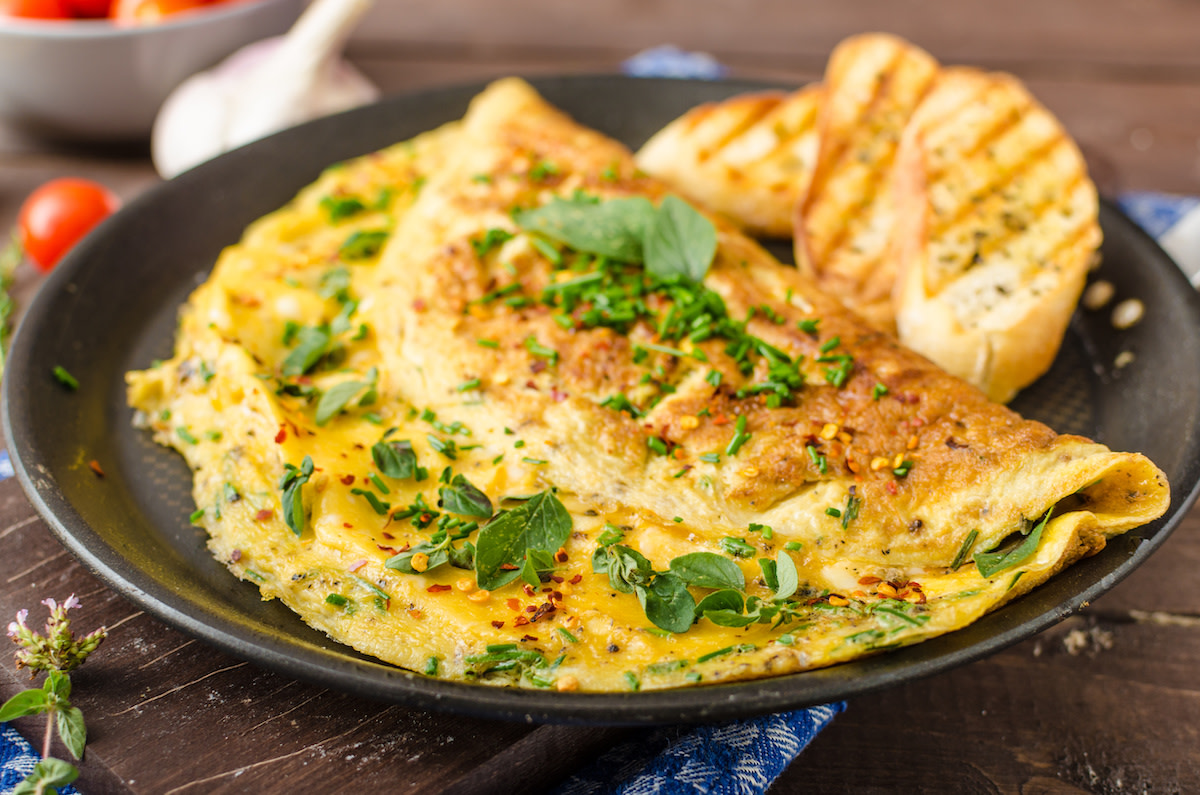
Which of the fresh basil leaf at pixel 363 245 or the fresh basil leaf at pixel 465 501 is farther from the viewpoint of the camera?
the fresh basil leaf at pixel 363 245

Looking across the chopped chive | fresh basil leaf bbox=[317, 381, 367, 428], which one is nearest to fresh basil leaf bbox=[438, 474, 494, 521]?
fresh basil leaf bbox=[317, 381, 367, 428]

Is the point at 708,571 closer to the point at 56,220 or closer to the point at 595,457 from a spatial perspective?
the point at 595,457

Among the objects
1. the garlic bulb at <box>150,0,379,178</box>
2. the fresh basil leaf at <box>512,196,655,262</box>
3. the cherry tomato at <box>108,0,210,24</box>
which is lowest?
the fresh basil leaf at <box>512,196,655,262</box>

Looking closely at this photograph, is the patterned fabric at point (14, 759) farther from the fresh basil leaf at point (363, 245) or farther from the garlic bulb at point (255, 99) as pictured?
the garlic bulb at point (255, 99)

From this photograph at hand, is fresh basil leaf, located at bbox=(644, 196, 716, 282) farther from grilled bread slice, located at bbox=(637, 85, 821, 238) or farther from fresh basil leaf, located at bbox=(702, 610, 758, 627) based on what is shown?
fresh basil leaf, located at bbox=(702, 610, 758, 627)

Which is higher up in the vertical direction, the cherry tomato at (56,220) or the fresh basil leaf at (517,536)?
the cherry tomato at (56,220)

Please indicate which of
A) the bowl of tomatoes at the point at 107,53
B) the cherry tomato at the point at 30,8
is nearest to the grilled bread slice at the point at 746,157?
the bowl of tomatoes at the point at 107,53

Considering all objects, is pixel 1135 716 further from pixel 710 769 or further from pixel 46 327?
pixel 46 327
